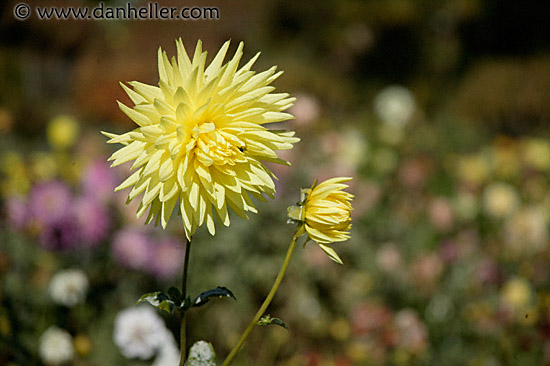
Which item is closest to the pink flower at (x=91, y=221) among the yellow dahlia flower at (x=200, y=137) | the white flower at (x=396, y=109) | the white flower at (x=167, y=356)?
the white flower at (x=167, y=356)

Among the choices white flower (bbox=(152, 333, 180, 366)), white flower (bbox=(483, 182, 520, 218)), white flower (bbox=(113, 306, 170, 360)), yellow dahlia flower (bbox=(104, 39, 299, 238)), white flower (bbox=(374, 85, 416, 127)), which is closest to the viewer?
yellow dahlia flower (bbox=(104, 39, 299, 238))

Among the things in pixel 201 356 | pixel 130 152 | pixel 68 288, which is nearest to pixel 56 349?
pixel 68 288

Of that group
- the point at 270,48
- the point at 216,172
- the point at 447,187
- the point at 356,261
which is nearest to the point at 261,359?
the point at 356,261

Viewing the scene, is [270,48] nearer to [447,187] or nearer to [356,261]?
[447,187]

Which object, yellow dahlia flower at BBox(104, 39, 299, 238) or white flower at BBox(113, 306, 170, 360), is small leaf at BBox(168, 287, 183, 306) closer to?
yellow dahlia flower at BBox(104, 39, 299, 238)

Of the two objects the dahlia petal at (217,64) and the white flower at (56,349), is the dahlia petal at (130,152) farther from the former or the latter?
the white flower at (56,349)

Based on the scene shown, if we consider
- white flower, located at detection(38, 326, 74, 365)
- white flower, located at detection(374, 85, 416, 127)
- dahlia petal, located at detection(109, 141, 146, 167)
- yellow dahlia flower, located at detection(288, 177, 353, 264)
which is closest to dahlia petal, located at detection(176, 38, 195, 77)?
dahlia petal, located at detection(109, 141, 146, 167)
